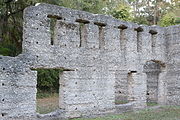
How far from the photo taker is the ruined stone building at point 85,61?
10.7m

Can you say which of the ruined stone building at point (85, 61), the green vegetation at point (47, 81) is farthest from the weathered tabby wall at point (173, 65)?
the green vegetation at point (47, 81)

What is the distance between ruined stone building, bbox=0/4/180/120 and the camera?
1068 centimetres

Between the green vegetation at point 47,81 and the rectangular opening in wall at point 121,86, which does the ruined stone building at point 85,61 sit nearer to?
the rectangular opening in wall at point 121,86

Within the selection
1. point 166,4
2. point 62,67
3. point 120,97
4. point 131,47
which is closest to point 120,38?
point 131,47

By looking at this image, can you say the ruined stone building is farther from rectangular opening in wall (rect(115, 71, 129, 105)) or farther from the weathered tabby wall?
rectangular opening in wall (rect(115, 71, 129, 105))

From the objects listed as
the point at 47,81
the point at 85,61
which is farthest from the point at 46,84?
the point at 85,61

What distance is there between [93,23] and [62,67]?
2911mm

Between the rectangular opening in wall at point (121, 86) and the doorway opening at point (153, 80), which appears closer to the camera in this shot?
the doorway opening at point (153, 80)

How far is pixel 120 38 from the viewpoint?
49.6 ft

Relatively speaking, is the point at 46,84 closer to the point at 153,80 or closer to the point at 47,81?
the point at 47,81

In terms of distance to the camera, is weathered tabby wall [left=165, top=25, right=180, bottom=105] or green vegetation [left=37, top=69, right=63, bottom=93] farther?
green vegetation [left=37, top=69, right=63, bottom=93]

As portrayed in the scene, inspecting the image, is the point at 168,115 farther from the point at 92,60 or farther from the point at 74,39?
the point at 74,39

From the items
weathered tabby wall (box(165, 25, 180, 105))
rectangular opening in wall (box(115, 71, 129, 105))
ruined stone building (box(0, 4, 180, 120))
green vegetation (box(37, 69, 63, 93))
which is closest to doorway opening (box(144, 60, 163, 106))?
ruined stone building (box(0, 4, 180, 120))

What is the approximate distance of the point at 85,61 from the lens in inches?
510
